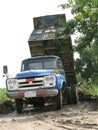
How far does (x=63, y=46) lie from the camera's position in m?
20.0

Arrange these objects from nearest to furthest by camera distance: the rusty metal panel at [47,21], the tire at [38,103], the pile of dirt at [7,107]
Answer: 1. the pile of dirt at [7,107]
2. the tire at [38,103]
3. the rusty metal panel at [47,21]

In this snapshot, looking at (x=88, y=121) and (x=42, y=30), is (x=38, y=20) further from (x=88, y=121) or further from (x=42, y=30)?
(x=88, y=121)

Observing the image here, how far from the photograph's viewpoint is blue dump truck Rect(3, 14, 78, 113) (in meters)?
16.5

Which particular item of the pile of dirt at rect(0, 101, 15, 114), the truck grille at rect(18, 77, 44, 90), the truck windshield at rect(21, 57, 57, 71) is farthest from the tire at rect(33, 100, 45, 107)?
the truck grille at rect(18, 77, 44, 90)

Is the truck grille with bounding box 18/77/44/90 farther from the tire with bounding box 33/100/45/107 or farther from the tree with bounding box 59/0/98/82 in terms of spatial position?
the tree with bounding box 59/0/98/82

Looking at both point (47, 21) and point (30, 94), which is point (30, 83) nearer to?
point (30, 94)

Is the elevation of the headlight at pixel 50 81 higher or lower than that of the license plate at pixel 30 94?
higher

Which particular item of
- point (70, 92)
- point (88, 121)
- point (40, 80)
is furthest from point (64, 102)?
point (88, 121)

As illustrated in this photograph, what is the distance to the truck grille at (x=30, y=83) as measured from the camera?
16547 mm

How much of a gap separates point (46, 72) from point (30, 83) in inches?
32.0

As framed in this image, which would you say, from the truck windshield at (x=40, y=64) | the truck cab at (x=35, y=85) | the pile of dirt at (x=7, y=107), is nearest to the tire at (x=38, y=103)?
the pile of dirt at (x=7, y=107)

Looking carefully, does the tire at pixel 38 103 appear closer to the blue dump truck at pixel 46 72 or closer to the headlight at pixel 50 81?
the blue dump truck at pixel 46 72

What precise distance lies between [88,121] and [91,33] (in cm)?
752

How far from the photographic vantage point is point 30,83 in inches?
655
